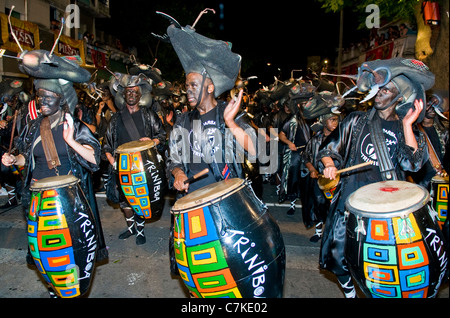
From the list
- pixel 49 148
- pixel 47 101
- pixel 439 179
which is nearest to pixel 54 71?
pixel 47 101

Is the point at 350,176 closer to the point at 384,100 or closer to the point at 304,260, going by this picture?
the point at 384,100

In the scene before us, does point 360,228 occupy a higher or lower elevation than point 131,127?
lower

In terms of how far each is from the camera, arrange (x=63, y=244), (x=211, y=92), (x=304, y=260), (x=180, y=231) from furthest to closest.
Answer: (x=304, y=260) < (x=211, y=92) < (x=63, y=244) < (x=180, y=231)

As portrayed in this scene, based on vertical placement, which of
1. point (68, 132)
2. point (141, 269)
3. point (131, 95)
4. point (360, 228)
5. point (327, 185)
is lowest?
point (141, 269)

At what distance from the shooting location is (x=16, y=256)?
4543mm

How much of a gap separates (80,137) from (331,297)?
9.57ft

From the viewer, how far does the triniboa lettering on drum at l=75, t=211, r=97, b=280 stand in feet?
9.34

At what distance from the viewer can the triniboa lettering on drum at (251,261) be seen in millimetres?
2209

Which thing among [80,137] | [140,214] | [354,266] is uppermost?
[80,137]

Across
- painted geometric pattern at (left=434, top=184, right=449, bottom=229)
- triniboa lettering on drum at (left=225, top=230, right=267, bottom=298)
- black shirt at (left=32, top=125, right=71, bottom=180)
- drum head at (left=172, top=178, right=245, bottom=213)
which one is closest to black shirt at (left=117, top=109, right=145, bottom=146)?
black shirt at (left=32, top=125, right=71, bottom=180)

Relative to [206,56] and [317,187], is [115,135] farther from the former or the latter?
[317,187]

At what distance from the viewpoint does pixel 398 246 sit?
2.19m

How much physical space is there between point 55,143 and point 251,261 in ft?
7.23

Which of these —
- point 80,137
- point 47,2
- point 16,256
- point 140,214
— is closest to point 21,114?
point 16,256
